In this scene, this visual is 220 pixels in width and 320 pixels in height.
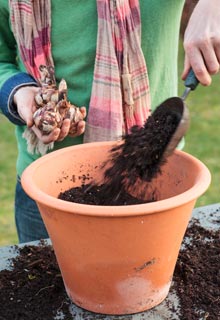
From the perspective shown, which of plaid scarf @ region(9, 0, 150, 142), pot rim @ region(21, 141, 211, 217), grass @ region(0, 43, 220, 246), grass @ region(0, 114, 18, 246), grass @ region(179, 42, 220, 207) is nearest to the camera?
pot rim @ region(21, 141, 211, 217)

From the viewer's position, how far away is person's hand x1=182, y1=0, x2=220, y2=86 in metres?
1.28

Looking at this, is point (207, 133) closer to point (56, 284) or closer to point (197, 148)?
point (197, 148)

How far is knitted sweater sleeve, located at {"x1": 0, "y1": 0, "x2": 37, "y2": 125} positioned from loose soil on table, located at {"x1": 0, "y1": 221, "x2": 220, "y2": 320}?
366mm

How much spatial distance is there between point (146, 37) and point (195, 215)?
48 cm

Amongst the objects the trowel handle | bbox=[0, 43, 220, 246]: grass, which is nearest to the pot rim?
the trowel handle

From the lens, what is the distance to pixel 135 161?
1.26 meters

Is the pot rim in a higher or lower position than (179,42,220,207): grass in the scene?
higher

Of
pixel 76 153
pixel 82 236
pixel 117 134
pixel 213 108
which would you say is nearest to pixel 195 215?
pixel 117 134

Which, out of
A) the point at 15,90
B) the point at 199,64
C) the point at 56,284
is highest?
the point at 199,64

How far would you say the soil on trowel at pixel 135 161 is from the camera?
125 cm

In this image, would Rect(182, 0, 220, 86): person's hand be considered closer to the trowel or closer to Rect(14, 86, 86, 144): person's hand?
the trowel

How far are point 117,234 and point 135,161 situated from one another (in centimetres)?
16

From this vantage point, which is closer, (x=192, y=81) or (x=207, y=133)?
(x=192, y=81)

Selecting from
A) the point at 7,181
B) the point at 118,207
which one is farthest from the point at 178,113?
the point at 7,181
